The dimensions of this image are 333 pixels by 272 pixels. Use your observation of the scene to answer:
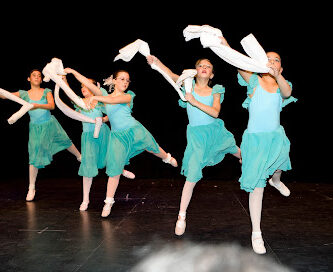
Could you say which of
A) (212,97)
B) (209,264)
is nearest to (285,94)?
(212,97)

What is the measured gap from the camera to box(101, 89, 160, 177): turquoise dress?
9.57 ft

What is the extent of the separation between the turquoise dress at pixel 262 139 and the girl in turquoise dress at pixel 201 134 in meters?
0.34

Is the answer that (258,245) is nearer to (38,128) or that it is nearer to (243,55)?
(243,55)

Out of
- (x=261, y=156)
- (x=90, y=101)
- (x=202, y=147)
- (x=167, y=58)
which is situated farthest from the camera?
(x=167, y=58)

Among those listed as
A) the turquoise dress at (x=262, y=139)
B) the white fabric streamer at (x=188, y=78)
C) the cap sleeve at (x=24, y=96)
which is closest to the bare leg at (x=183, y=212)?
the turquoise dress at (x=262, y=139)

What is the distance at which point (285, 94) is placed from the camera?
2.06 metres

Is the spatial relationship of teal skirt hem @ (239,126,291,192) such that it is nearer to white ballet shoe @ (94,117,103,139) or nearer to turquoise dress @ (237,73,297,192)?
turquoise dress @ (237,73,297,192)

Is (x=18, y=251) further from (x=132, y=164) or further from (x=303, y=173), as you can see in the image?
(x=303, y=173)

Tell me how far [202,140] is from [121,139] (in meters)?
0.70

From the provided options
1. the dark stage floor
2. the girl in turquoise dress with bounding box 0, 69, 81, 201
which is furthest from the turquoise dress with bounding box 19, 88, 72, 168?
the dark stage floor

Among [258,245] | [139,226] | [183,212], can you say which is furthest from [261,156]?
[139,226]

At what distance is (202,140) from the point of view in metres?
2.54

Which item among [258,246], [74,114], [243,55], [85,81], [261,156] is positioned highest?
[243,55]

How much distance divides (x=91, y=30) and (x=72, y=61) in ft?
1.63
